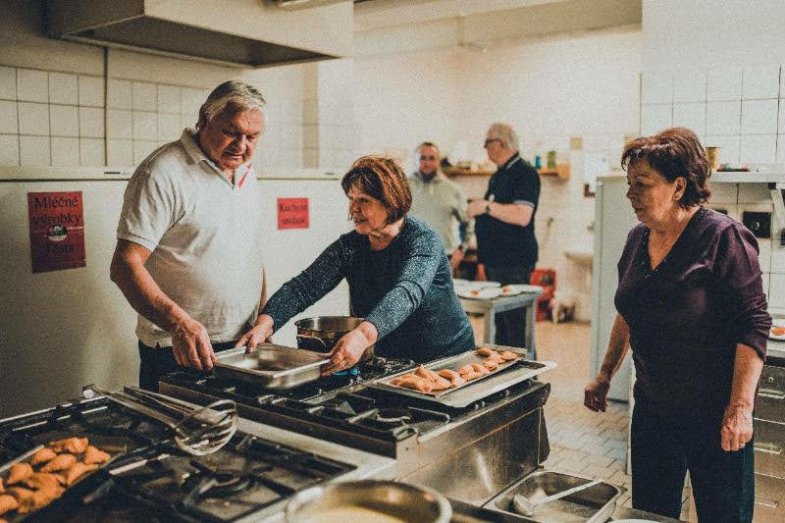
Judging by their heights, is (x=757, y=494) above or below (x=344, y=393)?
below

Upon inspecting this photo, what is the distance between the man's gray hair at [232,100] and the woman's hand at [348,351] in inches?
Answer: 33.0

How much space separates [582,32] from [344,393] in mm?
4036

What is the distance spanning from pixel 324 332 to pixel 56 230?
52.8 inches

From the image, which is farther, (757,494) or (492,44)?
(492,44)

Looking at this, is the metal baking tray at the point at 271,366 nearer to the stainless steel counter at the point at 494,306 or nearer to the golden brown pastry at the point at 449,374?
the golden brown pastry at the point at 449,374

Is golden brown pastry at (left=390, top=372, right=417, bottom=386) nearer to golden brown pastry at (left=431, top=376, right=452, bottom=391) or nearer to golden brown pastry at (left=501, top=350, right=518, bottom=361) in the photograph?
golden brown pastry at (left=431, top=376, right=452, bottom=391)

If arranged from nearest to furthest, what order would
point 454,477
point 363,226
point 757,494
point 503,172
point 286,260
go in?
point 454,477 < point 363,226 < point 757,494 < point 286,260 < point 503,172

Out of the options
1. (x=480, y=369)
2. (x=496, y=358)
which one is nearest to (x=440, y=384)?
(x=480, y=369)

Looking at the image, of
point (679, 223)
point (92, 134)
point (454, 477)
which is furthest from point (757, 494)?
point (92, 134)

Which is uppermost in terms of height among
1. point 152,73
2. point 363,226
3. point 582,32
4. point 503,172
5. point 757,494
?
point 582,32

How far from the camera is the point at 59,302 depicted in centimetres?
270

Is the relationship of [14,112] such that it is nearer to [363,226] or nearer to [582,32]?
[363,226]

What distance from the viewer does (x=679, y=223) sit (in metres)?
1.95

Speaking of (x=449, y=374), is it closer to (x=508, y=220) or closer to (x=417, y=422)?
(x=417, y=422)
